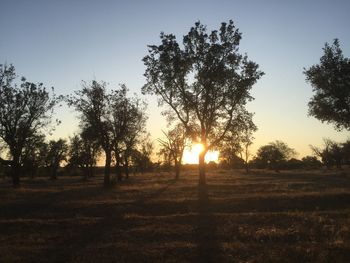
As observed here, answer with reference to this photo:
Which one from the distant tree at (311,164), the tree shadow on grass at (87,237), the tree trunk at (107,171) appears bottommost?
the tree shadow on grass at (87,237)

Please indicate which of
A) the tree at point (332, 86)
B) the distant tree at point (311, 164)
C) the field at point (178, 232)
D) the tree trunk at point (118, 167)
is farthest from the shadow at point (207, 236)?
the distant tree at point (311, 164)

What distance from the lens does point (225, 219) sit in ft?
80.6

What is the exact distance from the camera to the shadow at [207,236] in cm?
1633

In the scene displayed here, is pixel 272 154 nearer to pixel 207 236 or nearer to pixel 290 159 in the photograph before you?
pixel 290 159

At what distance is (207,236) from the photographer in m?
20.0

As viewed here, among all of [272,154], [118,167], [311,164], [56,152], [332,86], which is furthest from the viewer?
[272,154]

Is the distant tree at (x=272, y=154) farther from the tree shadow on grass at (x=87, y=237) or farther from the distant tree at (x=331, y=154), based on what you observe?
the tree shadow on grass at (x=87, y=237)

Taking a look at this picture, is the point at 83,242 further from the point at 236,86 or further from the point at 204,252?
the point at 236,86

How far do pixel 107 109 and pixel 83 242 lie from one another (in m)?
41.0

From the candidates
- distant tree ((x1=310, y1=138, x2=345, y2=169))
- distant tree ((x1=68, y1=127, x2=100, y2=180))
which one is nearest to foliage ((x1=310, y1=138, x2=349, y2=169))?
distant tree ((x1=310, y1=138, x2=345, y2=169))

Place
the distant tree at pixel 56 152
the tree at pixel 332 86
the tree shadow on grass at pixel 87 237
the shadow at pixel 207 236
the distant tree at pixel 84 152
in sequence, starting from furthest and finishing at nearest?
the distant tree at pixel 56 152, the distant tree at pixel 84 152, the tree at pixel 332 86, the tree shadow on grass at pixel 87 237, the shadow at pixel 207 236

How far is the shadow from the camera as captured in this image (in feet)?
53.6

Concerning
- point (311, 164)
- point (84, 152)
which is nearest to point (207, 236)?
point (84, 152)

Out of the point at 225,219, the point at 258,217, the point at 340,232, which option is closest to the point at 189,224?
the point at 225,219
